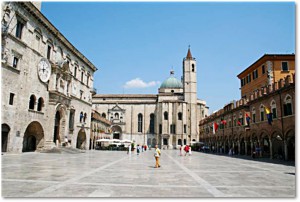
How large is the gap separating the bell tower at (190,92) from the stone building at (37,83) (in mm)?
37400

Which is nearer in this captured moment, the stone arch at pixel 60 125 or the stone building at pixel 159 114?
the stone arch at pixel 60 125

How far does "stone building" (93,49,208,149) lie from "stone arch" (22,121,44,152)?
1686 inches

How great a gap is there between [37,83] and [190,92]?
51.2m

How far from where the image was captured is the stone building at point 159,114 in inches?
2687

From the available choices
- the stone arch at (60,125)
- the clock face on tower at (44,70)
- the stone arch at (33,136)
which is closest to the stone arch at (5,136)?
the stone arch at (33,136)

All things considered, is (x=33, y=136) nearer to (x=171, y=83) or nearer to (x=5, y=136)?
(x=5, y=136)

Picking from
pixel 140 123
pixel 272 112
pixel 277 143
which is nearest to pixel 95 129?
pixel 140 123

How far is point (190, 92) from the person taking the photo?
233 ft

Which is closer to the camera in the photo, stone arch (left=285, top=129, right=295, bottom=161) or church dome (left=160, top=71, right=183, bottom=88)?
stone arch (left=285, top=129, right=295, bottom=161)

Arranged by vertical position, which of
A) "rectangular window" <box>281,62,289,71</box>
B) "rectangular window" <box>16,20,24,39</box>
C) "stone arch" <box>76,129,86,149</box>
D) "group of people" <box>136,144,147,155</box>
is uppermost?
"rectangular window" <box>16,20,24,39</box>

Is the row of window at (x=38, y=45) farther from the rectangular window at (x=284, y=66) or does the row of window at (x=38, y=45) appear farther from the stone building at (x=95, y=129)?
the rectangular window at (x=284, y=66)

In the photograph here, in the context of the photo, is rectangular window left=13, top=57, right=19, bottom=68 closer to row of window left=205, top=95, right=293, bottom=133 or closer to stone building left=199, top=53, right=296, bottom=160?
stone building left=199, top=53, right=296, bottom=160

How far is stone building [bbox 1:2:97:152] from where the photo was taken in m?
21.2

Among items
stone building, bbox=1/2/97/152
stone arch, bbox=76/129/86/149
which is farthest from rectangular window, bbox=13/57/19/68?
stone arch, bbox=76/129/86/149
